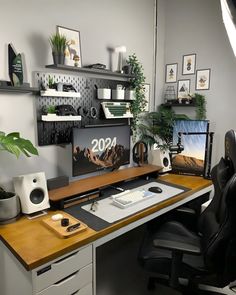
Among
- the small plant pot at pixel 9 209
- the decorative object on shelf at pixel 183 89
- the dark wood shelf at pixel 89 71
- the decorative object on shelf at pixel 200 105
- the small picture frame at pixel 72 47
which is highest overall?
the small picture frame at pixel 72 47

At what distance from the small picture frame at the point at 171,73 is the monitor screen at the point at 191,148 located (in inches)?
21.6

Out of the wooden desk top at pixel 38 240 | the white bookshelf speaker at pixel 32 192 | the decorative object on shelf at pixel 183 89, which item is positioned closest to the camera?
the wooden desk top at pixel 38 240

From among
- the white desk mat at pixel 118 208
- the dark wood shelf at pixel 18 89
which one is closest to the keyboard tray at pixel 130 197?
the white desk mat at pixel 118 208

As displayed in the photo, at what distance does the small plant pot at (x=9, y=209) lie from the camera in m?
1.41

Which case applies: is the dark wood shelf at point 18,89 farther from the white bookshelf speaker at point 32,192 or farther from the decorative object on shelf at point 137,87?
the decorative object on shelf at point 137,87

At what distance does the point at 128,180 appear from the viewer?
7.14ft

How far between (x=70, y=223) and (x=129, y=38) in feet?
6.04

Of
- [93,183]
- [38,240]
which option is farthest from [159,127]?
[38,240]

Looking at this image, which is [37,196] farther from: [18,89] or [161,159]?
[161,159]

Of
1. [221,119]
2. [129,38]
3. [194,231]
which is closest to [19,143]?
[194,231]

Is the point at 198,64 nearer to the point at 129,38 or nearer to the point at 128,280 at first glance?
the point at 129,38

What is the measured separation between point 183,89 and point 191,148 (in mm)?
674

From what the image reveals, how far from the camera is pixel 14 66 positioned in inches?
61.2

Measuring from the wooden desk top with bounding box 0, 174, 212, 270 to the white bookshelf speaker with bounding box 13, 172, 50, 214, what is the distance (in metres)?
0.07
